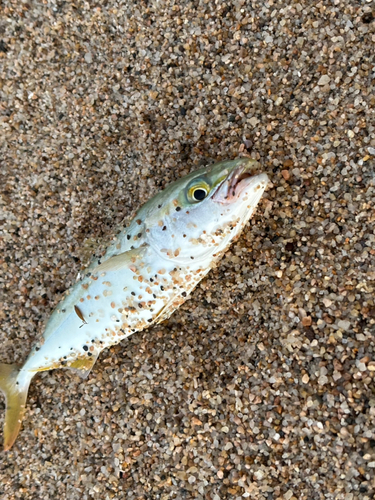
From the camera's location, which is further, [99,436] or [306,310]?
[99,436]

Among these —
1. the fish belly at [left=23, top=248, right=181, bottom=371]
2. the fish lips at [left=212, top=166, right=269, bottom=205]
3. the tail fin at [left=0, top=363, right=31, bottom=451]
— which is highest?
the fish lips at [left=212, top=166, right=269, bottom=205]

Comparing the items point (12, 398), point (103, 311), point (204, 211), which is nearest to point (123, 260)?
point (103, 311)

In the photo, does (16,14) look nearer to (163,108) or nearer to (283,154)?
(163,108)

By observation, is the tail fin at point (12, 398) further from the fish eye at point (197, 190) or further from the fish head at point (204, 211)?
the fish eye at point (197, 190)

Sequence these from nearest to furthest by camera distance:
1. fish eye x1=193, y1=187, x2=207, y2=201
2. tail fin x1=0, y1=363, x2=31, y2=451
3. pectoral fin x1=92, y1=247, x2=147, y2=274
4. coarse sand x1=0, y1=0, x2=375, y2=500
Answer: fish eye x1=193, y1=187, x2=207, y2=201 → coarse sand x1=0, y1=0, x2=375, y2=500 → pectoral fin x1=92, y1=247, x2=147, y2=274 → tail fin x1=0, y1=363, x2=31, y2=451

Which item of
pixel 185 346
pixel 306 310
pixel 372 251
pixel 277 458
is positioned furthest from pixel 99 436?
pixel 372 251

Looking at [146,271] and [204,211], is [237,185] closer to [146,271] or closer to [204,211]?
[204,211]

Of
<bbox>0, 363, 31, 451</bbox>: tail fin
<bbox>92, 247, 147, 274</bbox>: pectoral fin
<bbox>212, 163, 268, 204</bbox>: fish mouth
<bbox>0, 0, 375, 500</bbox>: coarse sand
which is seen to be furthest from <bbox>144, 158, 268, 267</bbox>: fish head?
<bbox>0, 363, 31, 451</bbox>: tail fin

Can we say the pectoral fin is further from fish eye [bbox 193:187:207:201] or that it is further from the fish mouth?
the fish mouth
